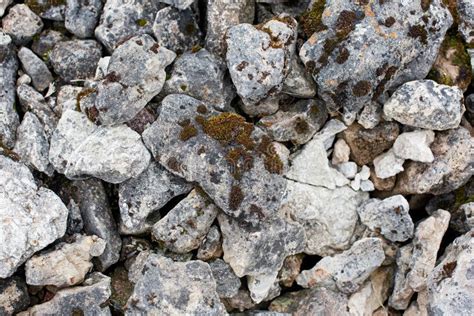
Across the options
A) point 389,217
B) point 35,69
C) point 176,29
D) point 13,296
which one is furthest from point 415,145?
point 13,296

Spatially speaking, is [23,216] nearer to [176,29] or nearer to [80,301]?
[80,301]

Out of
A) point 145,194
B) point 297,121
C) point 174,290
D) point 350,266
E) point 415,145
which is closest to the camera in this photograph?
point 174,290

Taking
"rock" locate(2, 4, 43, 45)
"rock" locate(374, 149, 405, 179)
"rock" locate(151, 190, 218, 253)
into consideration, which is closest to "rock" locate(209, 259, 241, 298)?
"rock" locate(151, 190, 218, 253)

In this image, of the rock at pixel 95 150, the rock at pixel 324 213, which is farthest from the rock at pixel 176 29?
the rock at pixel 324 213

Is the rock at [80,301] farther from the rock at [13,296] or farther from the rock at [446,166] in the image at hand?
the rock at [446,166]

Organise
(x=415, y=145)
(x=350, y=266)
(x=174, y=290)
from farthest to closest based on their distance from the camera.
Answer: (x=350, y=266) < (x=415, y=145) < (x=174, y=290)

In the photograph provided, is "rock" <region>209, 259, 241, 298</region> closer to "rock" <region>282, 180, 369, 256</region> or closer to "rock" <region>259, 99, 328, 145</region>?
"rock" <region>282, 180, 369, 256</region>

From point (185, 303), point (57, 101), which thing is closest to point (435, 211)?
point (185, 303)
